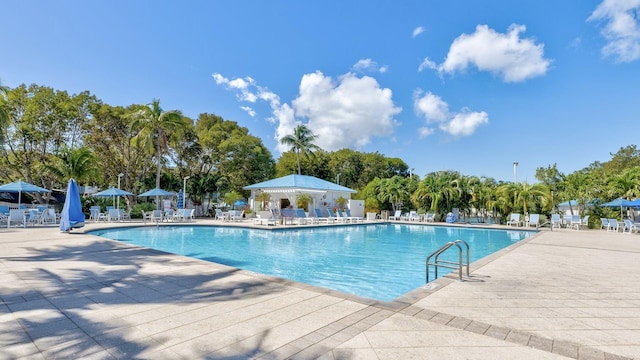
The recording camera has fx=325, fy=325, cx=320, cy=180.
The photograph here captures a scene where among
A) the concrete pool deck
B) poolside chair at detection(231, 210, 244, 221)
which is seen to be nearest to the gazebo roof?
poolside chair at detection(231, 210, 244, 221)

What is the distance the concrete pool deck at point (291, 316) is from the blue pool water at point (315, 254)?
201cm

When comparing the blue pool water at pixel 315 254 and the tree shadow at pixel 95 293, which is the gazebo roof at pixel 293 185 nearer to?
the blue pool water at pixel 315 254

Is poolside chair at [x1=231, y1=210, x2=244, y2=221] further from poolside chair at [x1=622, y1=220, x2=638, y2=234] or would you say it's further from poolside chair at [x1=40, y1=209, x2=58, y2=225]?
poolside chair at [x1=622, y1=220, x2=638, y2=234]

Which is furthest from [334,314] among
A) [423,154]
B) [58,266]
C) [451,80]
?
[423,154]

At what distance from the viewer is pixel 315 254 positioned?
11.4 m

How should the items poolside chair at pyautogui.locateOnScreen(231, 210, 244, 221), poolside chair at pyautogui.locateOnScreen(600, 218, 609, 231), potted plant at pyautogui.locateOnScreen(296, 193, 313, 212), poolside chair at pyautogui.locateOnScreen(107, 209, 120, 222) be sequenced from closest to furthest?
poolside chair at pyautogui.locateOnScreen(600, 218, 609, 231) → poolside chair at pyautogui.locateOnScreen(107, 209, 120, 222) → poolside chair at pyautogui.locateOnScreen(231, 210, 244, 221) → potted plant at pyautogui.locateOnScreen(296, 193, 313, 212)

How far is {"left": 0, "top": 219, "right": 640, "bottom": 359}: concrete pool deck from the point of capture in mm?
3082

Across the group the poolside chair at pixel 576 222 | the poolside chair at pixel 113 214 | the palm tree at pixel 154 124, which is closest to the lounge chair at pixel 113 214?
the poolside chair at pixel 113 214

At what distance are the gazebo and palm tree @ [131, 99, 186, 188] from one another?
294 inches

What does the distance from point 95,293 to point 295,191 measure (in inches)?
825

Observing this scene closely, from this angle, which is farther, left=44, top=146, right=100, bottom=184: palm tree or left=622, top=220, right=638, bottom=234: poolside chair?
left=44, top=146, right=100, bottom=184: palm tree

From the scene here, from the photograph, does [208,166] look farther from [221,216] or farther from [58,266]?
[58,266]

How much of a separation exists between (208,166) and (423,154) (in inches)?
979

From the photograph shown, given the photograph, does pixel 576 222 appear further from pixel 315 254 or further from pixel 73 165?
pixel 73 165
